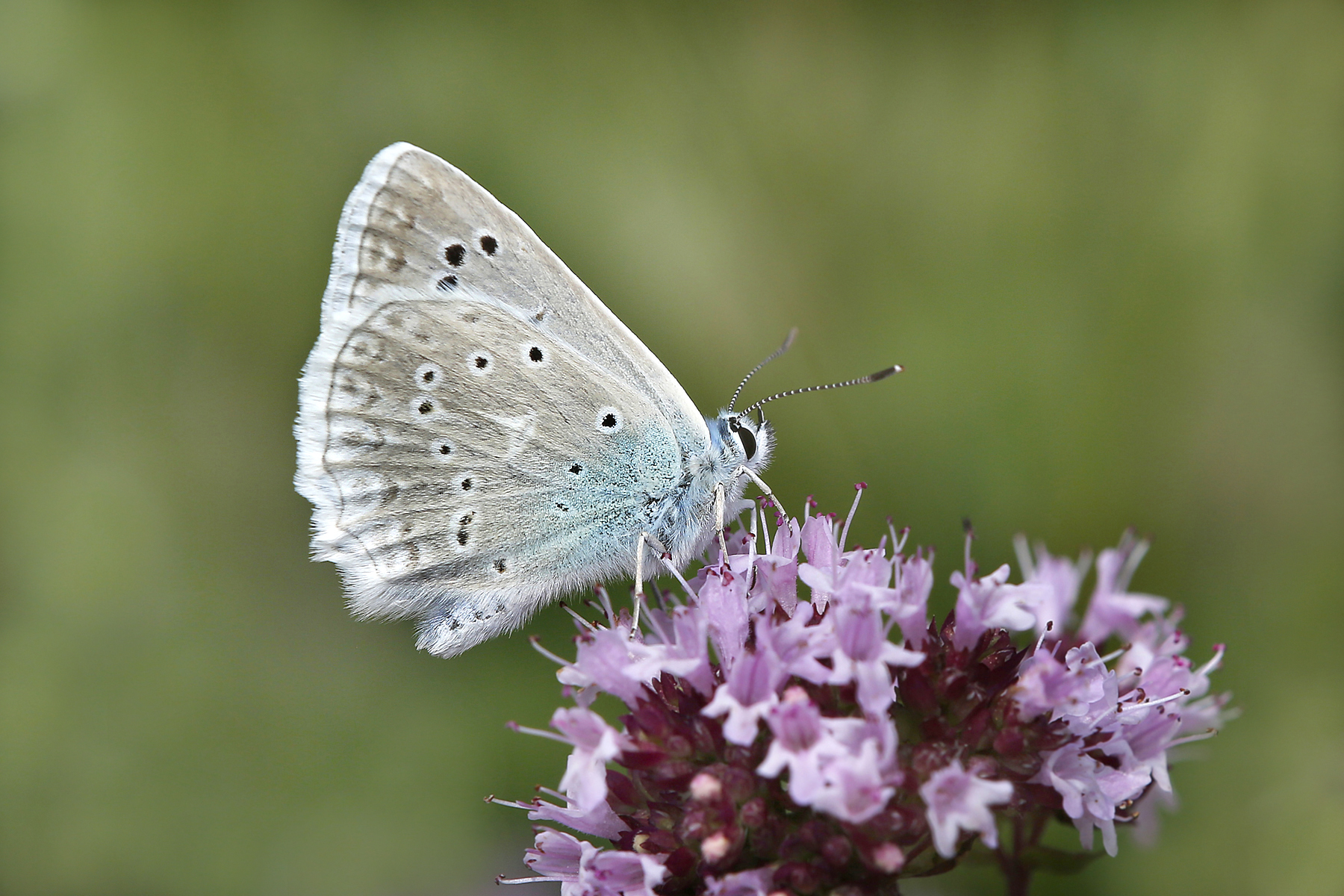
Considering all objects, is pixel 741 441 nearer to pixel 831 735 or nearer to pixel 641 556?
pixel 641 556

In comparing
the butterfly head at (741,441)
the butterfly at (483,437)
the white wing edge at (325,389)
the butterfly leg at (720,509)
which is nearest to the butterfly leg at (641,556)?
the butterfly at (483,437)

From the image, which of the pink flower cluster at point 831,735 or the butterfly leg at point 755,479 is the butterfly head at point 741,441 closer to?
the butterfly leg at point 755,479

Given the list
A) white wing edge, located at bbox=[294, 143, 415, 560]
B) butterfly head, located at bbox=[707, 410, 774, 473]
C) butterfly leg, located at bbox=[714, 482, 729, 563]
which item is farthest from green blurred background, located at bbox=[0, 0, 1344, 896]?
white wing edge, located at bbox=[294, 143, 415, 560]

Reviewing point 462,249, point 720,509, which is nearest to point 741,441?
point 720,509

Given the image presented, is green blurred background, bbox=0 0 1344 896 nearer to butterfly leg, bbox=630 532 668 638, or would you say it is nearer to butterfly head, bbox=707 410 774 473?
butterfly head, bbox=707 410 774 473

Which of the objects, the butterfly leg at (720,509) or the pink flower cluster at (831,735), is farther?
the butterfly leg at (720,509)

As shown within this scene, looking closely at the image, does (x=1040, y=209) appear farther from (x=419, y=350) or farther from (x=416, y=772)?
(x=416, y=772)
